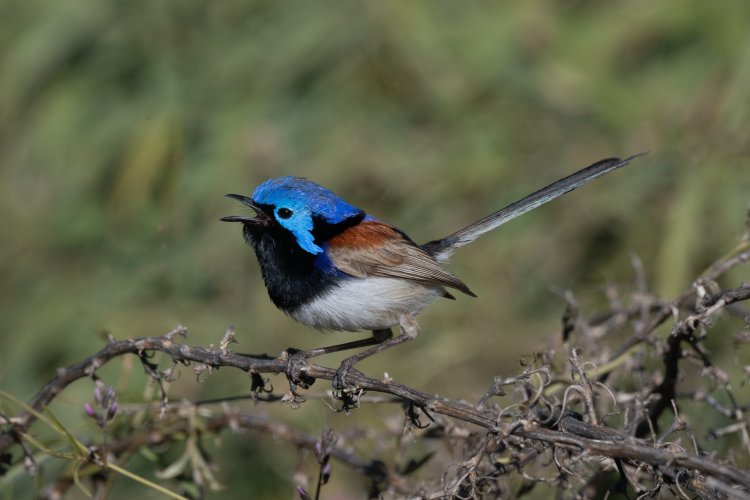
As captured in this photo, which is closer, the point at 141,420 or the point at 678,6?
the point at 141,420

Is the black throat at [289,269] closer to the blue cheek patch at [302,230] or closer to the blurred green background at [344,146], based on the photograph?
the blue cheek patch at [302,230]

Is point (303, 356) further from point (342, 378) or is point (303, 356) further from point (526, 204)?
point (526, 204)

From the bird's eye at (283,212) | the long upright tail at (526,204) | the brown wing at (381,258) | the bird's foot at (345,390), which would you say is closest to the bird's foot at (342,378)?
the bird's foot at (345,390)

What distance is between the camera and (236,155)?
6.11m

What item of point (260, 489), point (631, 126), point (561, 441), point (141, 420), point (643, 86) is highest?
point (643, 86)

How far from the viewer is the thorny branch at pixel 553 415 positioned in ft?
7.45

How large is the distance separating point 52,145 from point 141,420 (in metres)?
3.17

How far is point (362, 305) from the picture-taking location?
3.94m

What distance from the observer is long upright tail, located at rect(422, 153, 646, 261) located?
4.08 metres

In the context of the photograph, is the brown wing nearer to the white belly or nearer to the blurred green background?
the white belly

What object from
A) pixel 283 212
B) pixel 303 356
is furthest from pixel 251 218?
pixel 303 356

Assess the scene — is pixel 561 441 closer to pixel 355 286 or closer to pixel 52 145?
pixel 355 286

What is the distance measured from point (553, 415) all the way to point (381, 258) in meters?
1.74

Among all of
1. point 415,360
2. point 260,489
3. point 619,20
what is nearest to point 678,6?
point 619,20
